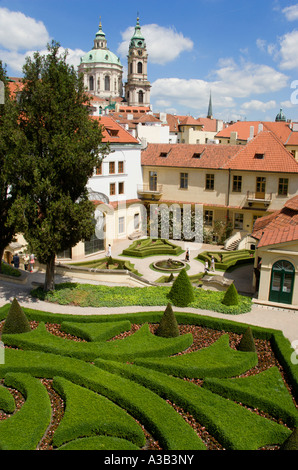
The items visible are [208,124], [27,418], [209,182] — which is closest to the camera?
[27,418]

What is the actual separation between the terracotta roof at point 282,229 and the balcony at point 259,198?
10088 mm

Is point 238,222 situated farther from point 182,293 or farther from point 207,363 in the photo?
point 207,363

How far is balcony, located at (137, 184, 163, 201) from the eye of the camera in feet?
141

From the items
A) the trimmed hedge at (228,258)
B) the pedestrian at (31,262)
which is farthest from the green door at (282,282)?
the pedestrian at (31,262)

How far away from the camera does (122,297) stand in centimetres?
2264

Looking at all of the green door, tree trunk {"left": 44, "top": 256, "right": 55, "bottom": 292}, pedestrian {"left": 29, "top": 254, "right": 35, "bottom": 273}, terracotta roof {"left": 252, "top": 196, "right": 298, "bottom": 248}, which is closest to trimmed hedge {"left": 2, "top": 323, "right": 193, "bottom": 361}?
tree trunk {"left": 44, "top": 256, "right": 55, "bottom": 292}

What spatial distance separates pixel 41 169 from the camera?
19.3 meters

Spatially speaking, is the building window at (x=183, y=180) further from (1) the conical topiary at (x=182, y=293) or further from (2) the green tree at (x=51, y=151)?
(2) the green tree at (x=51, y=151)

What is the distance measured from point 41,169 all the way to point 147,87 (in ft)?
428

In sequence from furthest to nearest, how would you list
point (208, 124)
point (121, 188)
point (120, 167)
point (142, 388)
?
point (208, 124)
point (121, 188)
point (120, 167)
point (142, 388)

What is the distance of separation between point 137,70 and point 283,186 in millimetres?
117184

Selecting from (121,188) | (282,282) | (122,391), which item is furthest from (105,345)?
(121,188)
